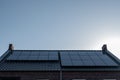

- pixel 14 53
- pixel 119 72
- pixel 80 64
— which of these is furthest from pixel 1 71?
pixel 119 72

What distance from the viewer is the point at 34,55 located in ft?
82.3

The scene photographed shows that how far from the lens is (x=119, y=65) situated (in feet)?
73.3

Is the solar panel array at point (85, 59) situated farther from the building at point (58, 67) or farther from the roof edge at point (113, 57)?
the roof edge at point (113, 57)

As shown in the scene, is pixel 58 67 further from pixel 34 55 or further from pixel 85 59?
pixel 34 55

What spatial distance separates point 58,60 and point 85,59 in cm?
343

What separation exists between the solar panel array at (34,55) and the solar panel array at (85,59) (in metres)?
1.31

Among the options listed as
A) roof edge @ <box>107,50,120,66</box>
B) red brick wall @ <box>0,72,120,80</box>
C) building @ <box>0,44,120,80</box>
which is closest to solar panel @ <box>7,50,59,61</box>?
building @ <box>0,44,120,80</box>

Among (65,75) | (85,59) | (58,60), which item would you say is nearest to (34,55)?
(58,60)

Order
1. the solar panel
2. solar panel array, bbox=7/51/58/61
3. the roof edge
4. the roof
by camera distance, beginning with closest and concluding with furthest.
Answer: the roof, the solar panel, solar panel array, bbox=7/51/58/61, the roof edge

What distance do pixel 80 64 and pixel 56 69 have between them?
2.96 meters

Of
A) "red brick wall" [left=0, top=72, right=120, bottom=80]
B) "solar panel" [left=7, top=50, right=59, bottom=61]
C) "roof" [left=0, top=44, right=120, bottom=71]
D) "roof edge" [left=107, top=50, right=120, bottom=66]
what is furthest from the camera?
"roof edge" [left=107, top=50, right=120, bottom=66]

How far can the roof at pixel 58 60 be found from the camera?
69.5 feet

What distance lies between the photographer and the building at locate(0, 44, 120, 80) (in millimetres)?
20422

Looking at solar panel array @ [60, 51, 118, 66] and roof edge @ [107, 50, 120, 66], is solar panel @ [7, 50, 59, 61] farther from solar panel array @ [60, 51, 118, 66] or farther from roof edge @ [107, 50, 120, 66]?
roof edge @ [107, 50, 120, 66]
